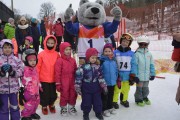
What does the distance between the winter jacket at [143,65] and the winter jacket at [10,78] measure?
220cm

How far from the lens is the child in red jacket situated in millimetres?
4293

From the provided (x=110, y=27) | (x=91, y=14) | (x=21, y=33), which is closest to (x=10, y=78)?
(x=91, y=14)

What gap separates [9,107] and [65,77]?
3.34 ft

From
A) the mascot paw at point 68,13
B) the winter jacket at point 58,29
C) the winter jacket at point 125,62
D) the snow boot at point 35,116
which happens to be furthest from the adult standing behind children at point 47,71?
the winter jacket at point 58,29

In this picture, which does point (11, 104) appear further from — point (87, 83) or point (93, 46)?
point (93, 46)

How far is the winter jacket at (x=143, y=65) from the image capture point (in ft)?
15.8

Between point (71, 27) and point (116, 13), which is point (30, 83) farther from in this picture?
point (116, 13)

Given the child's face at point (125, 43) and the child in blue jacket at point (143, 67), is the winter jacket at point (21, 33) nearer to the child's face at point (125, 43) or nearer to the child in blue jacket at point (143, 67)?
the child's face at point (125, 43)

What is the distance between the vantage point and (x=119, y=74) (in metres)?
4.67

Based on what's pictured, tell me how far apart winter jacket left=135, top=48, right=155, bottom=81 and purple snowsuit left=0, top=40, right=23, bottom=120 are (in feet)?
7.22

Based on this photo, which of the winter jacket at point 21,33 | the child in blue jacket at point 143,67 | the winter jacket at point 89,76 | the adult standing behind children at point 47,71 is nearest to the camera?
the winter jacket at point 89,76

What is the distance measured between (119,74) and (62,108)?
46.9 inches

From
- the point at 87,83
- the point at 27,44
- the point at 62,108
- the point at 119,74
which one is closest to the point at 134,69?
the point at 119,74

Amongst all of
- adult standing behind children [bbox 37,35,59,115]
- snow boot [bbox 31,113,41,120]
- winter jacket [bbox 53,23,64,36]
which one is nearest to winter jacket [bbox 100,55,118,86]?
adult standing behind children [bbox 37,35,59,115]
